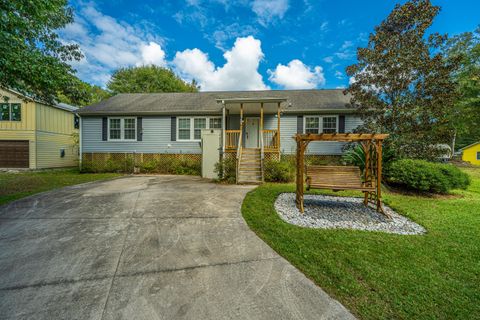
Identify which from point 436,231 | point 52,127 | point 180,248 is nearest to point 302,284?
point 180,248

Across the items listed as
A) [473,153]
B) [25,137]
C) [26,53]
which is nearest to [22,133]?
[25,137]

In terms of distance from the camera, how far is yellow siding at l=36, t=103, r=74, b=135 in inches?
500

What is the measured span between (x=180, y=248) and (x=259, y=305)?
1.47 meters

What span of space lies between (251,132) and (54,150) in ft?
47.0

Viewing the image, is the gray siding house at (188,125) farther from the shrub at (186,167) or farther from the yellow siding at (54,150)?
the yellow siding at (54,150)

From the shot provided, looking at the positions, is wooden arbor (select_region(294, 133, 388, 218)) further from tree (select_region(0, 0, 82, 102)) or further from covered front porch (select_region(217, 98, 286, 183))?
tree (select_region(0, 0, 82, 102))

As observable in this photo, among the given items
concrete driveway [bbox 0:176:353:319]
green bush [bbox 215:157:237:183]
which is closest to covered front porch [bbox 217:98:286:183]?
green bush [bbox 215:157:237:183]

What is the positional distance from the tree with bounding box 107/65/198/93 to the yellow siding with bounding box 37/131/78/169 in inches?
513

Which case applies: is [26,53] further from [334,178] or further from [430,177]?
[430,177]

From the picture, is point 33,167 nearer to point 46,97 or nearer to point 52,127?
point 52,127

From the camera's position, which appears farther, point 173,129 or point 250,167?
point 173,129

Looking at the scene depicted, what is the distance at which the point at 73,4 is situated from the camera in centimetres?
853

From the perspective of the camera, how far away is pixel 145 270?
232 centimetres

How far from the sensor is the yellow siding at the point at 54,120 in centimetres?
1271
